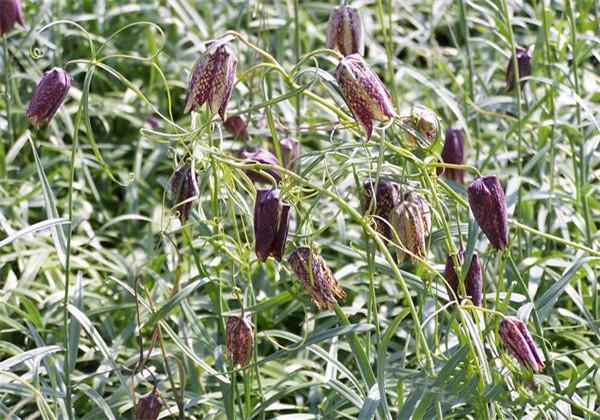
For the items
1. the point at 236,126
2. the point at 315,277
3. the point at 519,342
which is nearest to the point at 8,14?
the point at 236,126

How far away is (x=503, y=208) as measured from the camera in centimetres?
183

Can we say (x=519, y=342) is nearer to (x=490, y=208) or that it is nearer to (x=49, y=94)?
(x=490, y=208)

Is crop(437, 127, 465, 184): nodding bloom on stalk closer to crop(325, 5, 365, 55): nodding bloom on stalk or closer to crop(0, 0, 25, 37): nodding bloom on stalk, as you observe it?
crop(325, 5, 365, 55): nodding bloom on stalk

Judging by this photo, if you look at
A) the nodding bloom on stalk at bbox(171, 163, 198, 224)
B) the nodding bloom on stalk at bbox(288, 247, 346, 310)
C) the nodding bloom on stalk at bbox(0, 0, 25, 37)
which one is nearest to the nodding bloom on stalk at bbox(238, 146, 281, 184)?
the nodding bloom on stalk at bbox(171, 163, 198, 224)

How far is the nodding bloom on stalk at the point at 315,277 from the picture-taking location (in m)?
1.89

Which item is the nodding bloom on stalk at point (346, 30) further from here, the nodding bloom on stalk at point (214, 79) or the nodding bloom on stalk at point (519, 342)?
the nodding bloom on stalk at point (519, 342)

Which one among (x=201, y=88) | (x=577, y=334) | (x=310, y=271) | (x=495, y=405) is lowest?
(x=577, y=334)

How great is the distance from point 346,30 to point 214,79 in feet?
1.92

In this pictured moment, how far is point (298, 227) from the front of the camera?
1.98 metres

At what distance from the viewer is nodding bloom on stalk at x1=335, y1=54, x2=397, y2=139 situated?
1.71 m

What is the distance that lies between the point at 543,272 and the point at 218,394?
2.78 ft

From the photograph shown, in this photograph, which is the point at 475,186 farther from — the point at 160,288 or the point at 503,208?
the point at 160,288

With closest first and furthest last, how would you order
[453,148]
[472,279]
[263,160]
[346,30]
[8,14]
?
1. [472,279]
2. [263,160]
3. [346,30]
4. [453,148]
5. [8,14]

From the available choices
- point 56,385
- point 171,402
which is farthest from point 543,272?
point 56,385
